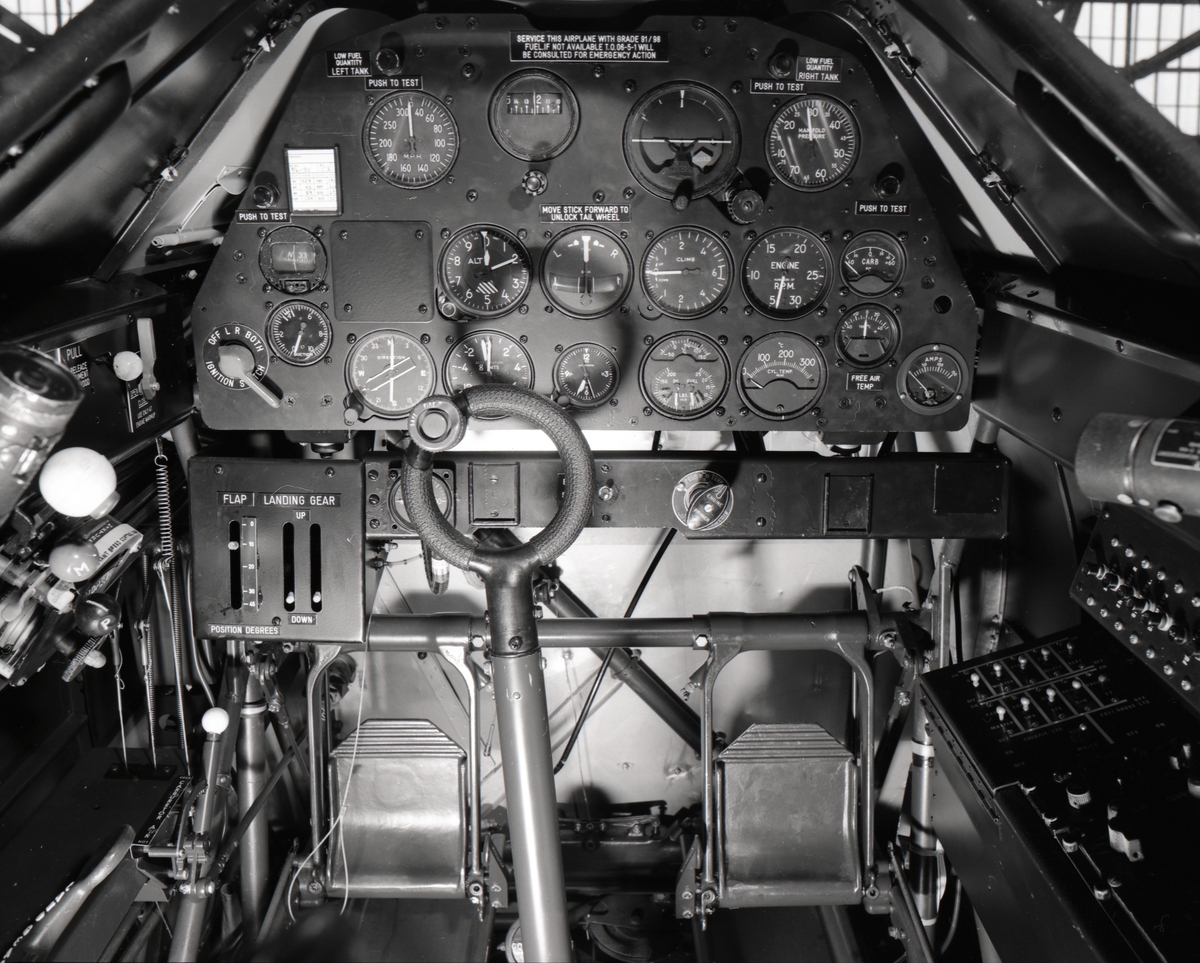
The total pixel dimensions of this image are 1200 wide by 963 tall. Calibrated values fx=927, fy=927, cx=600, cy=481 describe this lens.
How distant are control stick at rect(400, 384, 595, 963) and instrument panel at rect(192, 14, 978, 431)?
82 cm

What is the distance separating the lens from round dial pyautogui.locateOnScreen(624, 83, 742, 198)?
2357mm

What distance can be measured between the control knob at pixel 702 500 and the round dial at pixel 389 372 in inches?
29.3

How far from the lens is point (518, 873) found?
1.85 metres

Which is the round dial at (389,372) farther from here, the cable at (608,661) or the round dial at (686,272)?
the cable at (608,661)

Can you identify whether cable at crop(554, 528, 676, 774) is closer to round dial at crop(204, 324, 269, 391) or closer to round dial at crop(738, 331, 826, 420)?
round dial at crop(738, 331, 826, 420)

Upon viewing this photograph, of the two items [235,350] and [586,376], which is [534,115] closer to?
[586,376]

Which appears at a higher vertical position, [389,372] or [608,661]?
[389,372]

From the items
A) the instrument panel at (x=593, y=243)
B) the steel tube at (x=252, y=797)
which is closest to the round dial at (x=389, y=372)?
the instrument panel at (x=593, y=243)

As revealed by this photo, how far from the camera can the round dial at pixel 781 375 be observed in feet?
8.23

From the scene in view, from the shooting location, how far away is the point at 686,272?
8.09ft

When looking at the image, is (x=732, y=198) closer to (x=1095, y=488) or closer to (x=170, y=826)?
(x=1095, y=488)

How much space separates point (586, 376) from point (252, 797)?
1.58 metres

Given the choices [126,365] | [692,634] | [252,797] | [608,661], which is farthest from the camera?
[608,661]

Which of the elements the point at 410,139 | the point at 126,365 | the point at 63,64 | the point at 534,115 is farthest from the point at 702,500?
the point at 63,64
